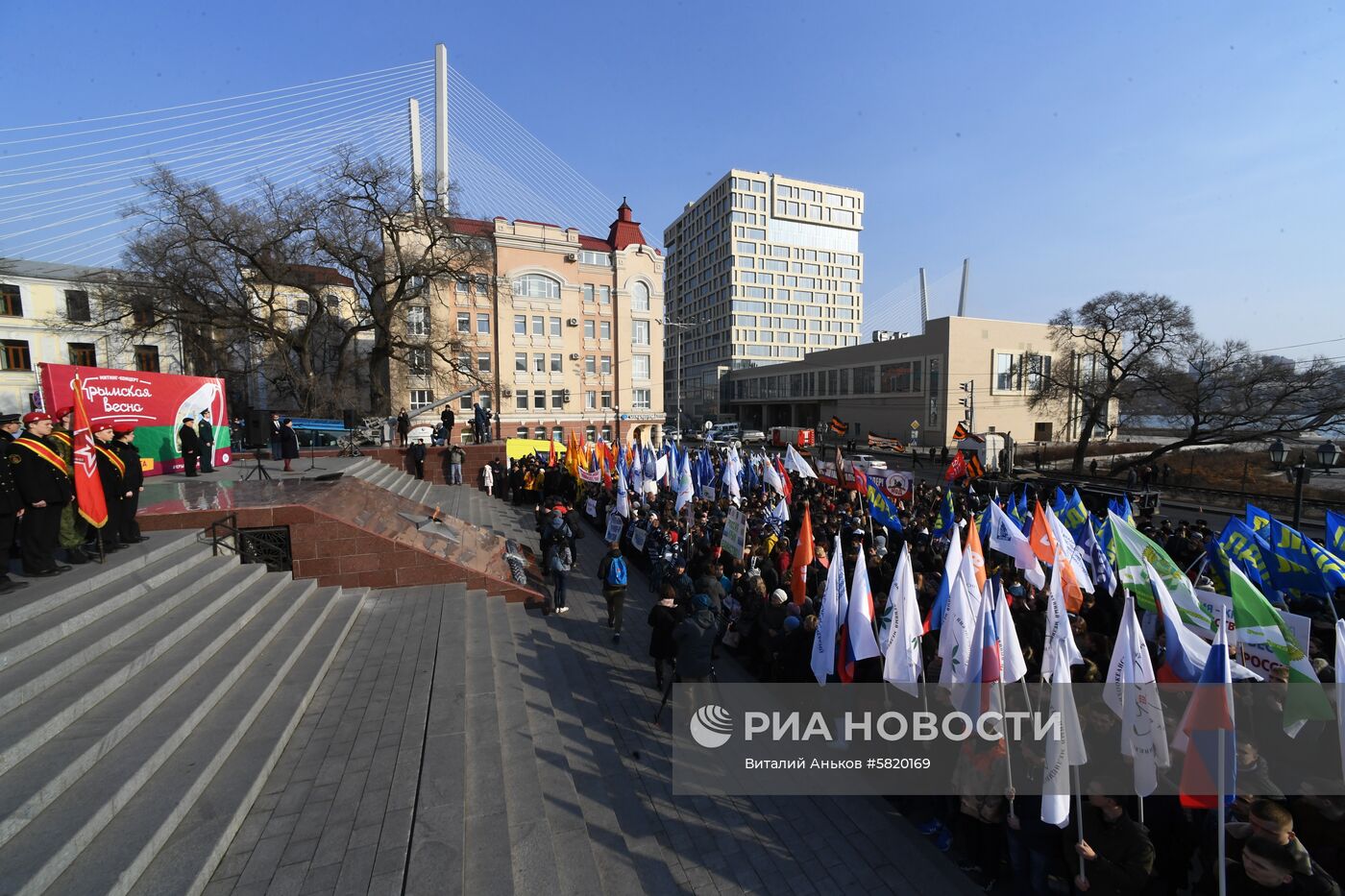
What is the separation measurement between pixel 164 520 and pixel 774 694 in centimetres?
914

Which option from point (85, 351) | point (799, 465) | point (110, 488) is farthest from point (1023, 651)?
point (85, 351)

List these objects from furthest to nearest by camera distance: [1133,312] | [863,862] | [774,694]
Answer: [1133,312]
[774,694]
[863,862]

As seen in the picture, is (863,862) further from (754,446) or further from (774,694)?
(754,446)

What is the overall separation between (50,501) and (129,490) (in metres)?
1.23

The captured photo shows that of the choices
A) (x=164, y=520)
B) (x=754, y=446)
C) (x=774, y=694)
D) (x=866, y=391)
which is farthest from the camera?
(x=866, y=391)

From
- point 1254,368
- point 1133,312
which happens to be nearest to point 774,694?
point 1254,368

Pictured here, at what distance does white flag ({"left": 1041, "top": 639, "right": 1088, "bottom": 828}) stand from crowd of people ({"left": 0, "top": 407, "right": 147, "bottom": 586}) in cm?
943

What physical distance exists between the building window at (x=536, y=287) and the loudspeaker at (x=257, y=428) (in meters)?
32.1

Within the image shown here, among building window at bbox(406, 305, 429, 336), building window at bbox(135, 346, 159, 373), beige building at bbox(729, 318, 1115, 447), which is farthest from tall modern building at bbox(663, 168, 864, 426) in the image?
building window at bbox(135, 346, 159, 373)

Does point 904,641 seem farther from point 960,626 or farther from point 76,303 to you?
point 76,303

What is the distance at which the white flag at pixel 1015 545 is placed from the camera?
28.9 feet

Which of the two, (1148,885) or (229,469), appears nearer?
(1148,885)

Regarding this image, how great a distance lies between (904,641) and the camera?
570 centimetres

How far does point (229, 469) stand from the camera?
14.9m
